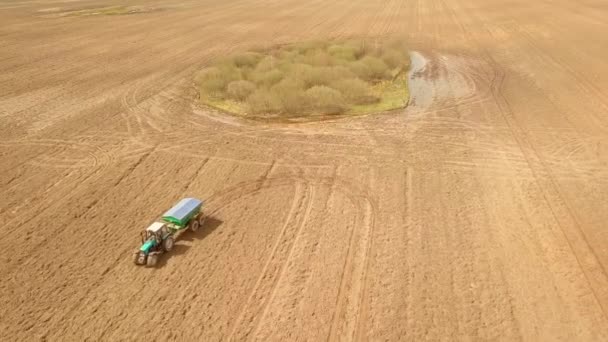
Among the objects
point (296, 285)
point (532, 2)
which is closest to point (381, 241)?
point (296, 285)

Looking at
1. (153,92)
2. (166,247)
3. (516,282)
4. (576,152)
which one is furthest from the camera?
(153,92)

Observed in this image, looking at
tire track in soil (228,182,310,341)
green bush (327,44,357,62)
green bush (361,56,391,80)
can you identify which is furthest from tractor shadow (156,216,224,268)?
green bush (327,44,357,62)

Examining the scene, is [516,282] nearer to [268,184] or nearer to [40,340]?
[268,184]

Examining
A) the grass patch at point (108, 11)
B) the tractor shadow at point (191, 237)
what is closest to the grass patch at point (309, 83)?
the tractor shadow at point (191, 237)

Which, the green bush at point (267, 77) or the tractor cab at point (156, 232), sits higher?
the green bush at point (267, 77)

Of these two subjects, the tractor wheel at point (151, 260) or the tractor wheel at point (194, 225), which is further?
the tractor wheel at point (194, 225)

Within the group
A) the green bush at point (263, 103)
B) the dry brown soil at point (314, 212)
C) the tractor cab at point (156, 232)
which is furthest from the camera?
the green bush at point (263, 103)

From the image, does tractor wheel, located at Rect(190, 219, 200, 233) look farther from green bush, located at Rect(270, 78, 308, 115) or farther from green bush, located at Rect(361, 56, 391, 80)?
green bush, located at Rect(361, 56, 391, 80)

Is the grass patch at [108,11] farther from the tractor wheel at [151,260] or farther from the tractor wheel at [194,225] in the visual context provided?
the tractor wheel at [151,260]
